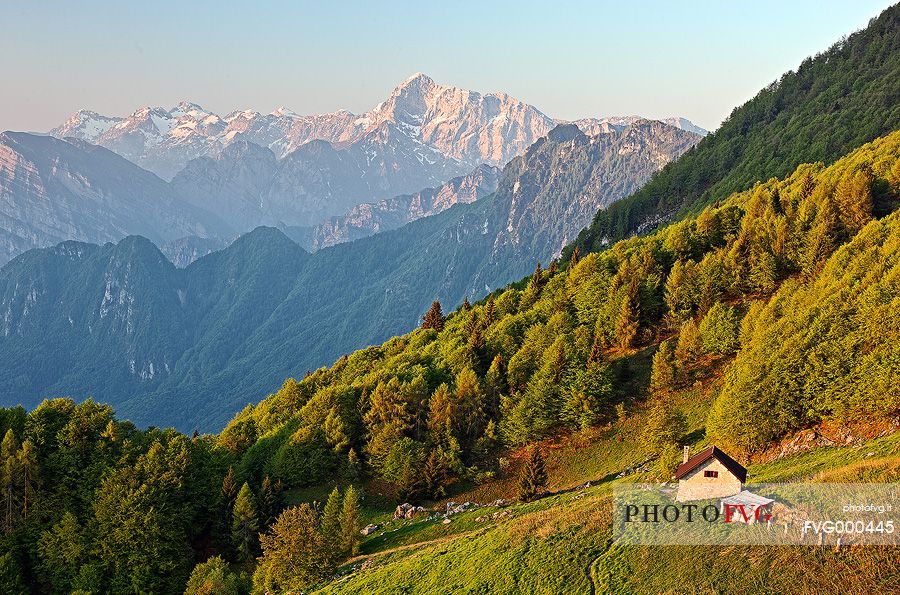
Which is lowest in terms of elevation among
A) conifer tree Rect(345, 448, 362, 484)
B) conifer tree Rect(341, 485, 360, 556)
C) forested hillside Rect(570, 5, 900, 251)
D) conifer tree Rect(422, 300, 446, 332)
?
conifer tree Rect(341, 485, 360, 556)

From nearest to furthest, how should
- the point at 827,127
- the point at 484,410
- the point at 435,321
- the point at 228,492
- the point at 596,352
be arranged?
the point at 228,492
the point at 596,352
the point at 484,410
the point at 435,321
the point at 827,127

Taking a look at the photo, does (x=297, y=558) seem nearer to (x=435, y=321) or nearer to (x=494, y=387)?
(x=494, y=387)

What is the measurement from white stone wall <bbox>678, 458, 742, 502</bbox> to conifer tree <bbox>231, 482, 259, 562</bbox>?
48.4m

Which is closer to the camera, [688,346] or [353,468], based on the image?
[688,346]

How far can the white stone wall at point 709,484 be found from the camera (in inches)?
1537

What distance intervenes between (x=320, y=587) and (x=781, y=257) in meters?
75.3

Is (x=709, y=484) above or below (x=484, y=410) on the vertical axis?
below

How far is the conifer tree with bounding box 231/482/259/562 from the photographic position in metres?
66.9

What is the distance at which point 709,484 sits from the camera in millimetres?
39750

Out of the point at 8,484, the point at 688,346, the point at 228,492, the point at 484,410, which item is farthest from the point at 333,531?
the point at 688,346

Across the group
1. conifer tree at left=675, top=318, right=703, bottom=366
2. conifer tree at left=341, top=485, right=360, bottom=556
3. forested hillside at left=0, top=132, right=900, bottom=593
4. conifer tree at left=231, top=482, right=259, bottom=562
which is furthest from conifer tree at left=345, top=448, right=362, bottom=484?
conifer tree at left=675, top=318, right=703, bottom=366

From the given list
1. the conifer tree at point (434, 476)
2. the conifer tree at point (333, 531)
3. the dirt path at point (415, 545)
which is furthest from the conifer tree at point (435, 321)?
the dirt path at point (415, 545)

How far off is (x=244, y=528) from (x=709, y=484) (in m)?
51.5

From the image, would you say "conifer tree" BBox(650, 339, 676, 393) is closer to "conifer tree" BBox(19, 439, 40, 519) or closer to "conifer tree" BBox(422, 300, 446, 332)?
"conifer tree" BBox(422, 300, 446, 332)
